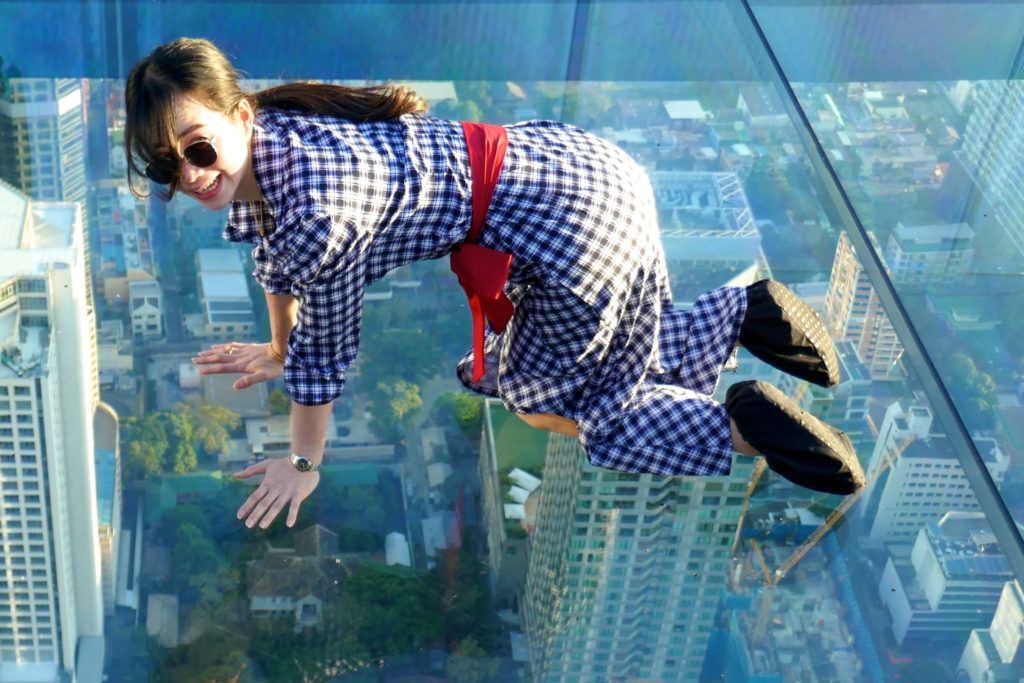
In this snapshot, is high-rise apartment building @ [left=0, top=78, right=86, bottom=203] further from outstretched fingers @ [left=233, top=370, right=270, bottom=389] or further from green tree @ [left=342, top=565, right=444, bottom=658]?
green tree @ [left=342, top=565, right=444, bottom=658]


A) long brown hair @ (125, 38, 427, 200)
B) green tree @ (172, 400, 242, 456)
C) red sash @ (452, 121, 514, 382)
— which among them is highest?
long brown hair @ (125, 38, 427, 200)

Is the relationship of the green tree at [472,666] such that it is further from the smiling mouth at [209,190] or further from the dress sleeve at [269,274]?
the smiling mouth at [209,190]

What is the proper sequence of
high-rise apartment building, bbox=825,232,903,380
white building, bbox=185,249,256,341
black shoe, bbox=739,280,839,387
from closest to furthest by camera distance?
black shoe, bbox=739,280,839,387, high-rise apartment building, bbox=825,232,903,380, white building, bbox=185,249,256,341

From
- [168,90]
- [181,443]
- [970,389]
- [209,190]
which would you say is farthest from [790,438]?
[181,443]

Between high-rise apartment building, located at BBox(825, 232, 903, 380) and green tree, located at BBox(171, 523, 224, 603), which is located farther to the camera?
green tree, located at BBox(171, 523, 224, 603)

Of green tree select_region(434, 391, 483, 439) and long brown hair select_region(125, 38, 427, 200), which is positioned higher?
long brown hair select_region(125, 38, 427, 200)

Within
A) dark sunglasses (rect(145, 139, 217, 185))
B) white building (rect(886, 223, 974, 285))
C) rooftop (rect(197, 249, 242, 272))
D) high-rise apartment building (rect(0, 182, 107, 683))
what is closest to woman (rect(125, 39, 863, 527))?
dark sunglasses (rect(145, 139, 217, 185))

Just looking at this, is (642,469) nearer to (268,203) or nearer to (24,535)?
(268,203)
